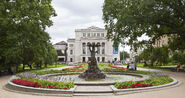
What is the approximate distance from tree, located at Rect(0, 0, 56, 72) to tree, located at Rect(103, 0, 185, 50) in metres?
8.70

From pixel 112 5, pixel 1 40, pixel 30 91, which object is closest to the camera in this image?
pixel 30 91

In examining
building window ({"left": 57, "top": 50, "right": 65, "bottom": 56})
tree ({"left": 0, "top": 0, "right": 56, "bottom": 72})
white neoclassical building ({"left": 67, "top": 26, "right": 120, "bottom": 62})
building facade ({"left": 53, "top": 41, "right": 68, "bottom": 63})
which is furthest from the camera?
building facade ({"left": 53, "top": 41, "right": 68, "bottom": 63})

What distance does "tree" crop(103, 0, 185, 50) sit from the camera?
19188 mm

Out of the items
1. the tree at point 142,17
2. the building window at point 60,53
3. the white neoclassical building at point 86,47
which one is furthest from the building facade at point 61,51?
the tree at point 142,17

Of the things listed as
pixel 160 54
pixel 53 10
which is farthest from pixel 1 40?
pixel 160 54

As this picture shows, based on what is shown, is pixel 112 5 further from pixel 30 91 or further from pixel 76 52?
pixel 76 52

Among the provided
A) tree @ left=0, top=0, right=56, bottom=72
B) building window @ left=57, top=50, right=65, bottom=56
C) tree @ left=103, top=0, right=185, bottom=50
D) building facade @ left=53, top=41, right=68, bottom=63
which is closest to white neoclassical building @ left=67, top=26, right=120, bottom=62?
building facade @ left=53, top=41, right=68, bottom=63

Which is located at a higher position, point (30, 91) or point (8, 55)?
point (8, 55)

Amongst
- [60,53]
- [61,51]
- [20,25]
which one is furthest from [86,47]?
[20,25]

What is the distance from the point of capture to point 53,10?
22.8 metres

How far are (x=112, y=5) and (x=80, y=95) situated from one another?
15.8 metres

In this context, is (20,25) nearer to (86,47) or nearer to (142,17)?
(142,17)

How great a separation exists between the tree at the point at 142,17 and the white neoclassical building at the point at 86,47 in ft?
212

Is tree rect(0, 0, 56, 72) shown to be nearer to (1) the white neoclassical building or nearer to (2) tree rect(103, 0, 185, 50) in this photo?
(2) tree rect(103, 0, 185, 50)
